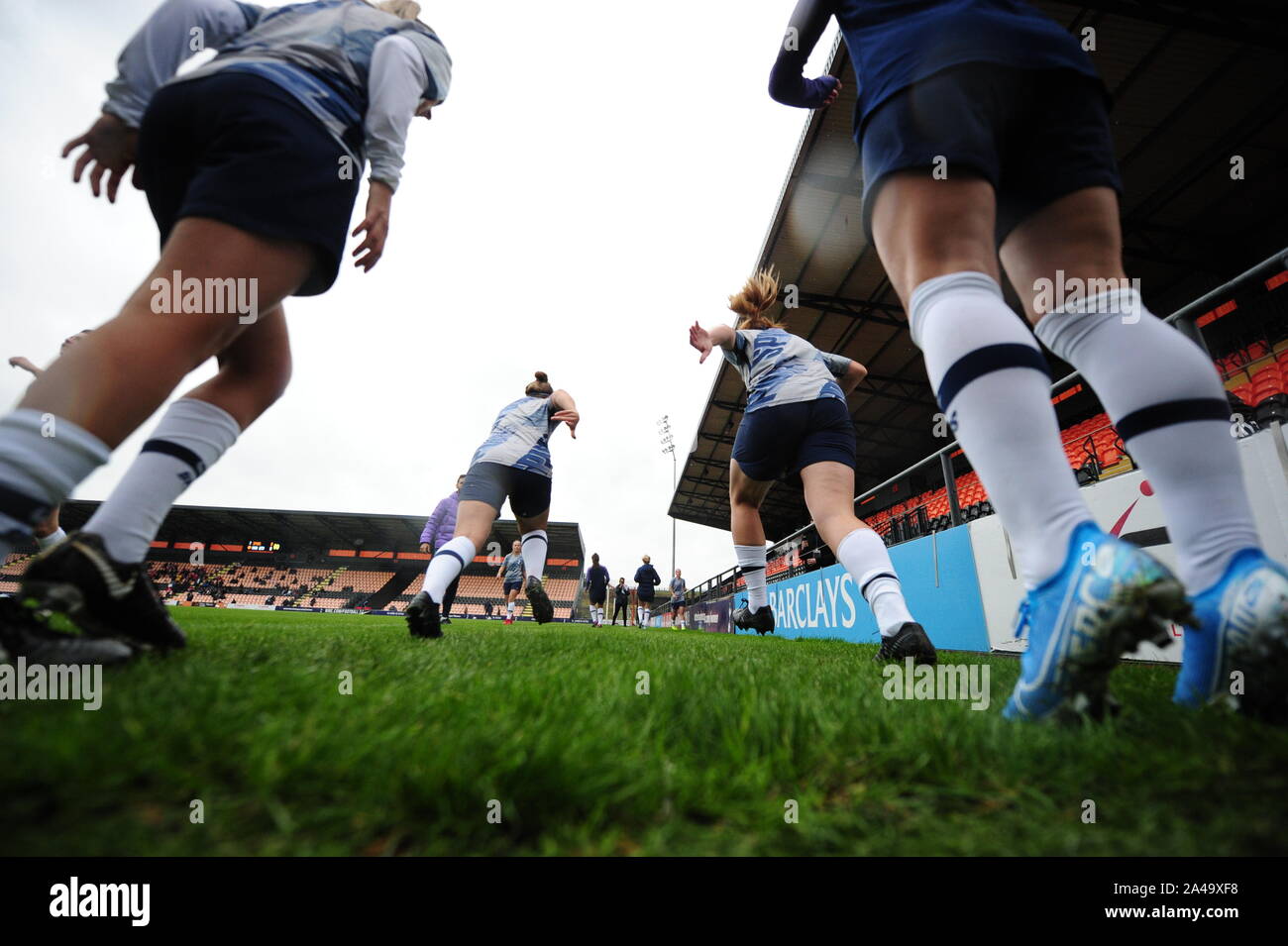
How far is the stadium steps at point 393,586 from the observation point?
37.4 meters

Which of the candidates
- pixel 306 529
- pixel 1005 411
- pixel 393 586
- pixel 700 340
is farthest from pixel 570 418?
pixel 306 529

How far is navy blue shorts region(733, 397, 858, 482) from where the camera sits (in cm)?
280

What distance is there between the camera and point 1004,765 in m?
0.75

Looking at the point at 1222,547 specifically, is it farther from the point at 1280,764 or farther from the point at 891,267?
the point at 891,267

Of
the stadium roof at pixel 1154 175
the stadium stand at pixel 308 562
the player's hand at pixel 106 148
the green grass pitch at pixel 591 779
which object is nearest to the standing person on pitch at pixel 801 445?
the green grass pitch at pixel 591 779

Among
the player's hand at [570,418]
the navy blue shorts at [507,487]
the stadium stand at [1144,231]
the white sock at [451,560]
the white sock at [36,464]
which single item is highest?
the stadium stand at [1144,231]

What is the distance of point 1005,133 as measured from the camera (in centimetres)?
118

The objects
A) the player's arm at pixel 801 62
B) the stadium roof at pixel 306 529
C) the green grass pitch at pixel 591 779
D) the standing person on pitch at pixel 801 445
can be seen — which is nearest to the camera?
the green grass pitch at pixel 591 779

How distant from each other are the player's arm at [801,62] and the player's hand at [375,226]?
1.28 meters

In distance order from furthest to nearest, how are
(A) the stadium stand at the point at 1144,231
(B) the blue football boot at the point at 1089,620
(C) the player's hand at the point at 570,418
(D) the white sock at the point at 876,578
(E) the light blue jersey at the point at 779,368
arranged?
(A) the stadium stand at the point at 1144,231
(C) the player's hand at the point at 570,418
(E) the light blue jersey at the point at 779,368
(D) the white sock at the point at 876,578
(B) the blue football boot at the point at 1089,620

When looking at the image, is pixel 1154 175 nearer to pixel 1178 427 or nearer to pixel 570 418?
pixel 570 418

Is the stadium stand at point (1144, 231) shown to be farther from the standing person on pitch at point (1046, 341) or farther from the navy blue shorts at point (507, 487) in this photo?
the navy blue shorts at point (507, 487)
